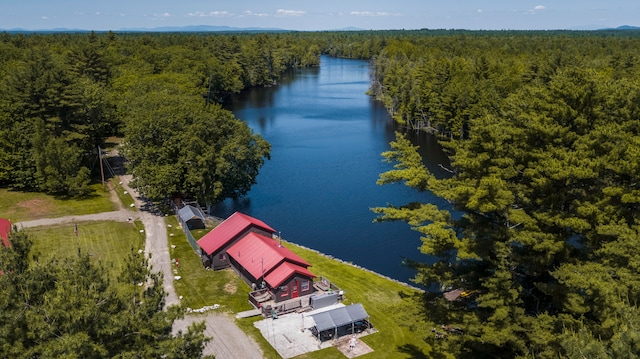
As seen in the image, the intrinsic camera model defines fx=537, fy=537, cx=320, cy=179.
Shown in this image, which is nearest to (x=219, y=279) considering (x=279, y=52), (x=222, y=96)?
(x=222, y=96)

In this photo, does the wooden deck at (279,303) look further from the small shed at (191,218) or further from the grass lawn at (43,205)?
the grass lawn at (43,205)

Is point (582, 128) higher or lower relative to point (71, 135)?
higher

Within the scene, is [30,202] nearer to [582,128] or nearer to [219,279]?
[219,279]

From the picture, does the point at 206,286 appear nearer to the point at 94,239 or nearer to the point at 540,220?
the point at 94,239

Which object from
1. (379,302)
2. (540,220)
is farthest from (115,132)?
(540,220)

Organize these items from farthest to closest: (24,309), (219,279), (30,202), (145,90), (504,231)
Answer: (145,90)
(30,202)
(219,279)
(504,231)
(24,309)
